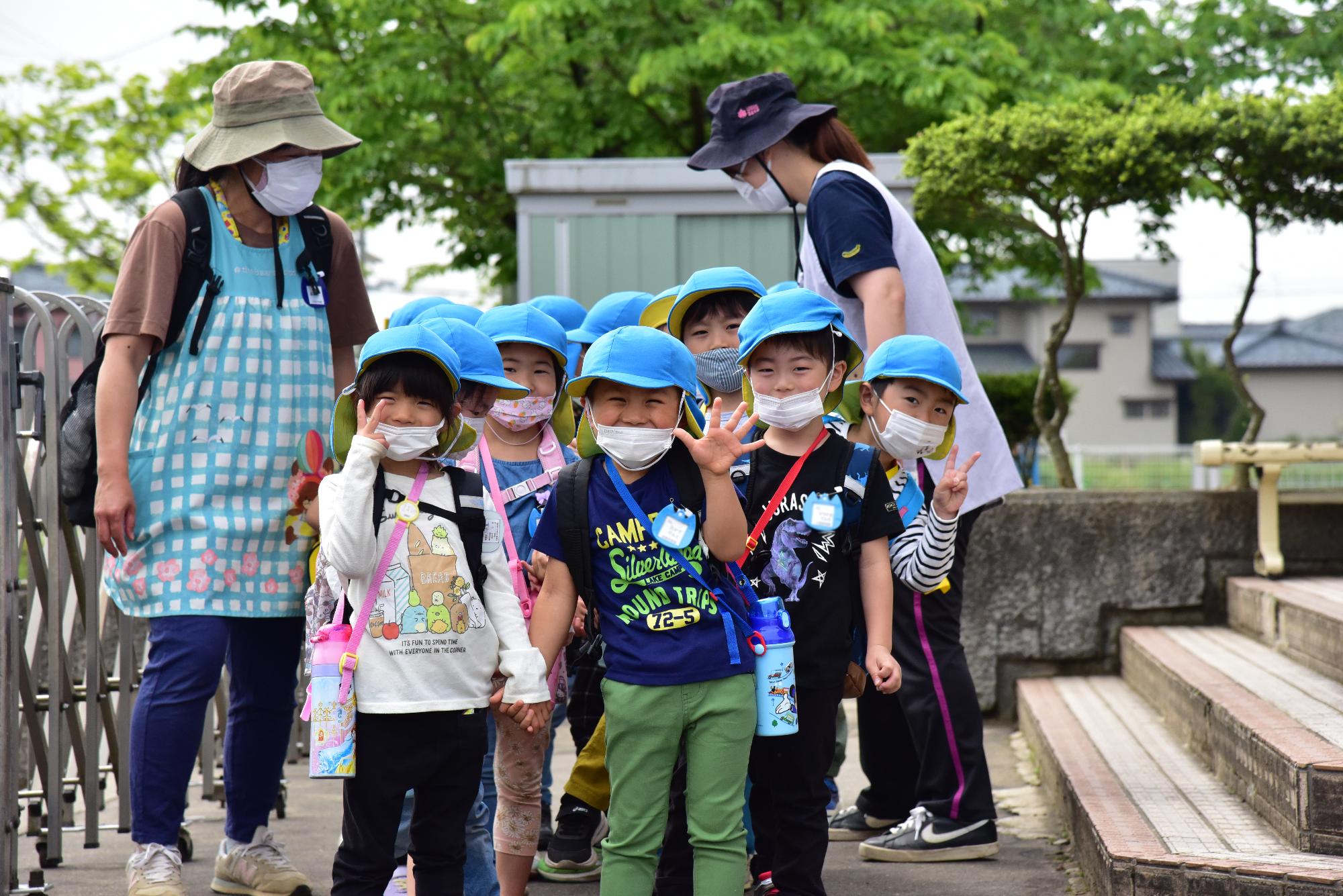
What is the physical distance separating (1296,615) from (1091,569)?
1230 mm

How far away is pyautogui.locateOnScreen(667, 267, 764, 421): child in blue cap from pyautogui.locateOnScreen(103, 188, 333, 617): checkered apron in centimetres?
100

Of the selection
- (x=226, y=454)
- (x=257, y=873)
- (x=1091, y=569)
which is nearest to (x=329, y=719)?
(x=226, y=454)

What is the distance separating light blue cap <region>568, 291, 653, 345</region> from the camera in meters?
4.03

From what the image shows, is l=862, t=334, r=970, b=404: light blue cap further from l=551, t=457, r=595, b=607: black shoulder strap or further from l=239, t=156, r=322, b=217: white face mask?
l=239, t=156, r=322, b=217: white face mask

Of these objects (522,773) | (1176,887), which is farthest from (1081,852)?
(522,773)

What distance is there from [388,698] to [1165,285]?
4520 centimetres

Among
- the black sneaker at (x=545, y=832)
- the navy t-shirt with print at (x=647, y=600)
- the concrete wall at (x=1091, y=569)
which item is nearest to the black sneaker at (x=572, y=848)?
the black sneaker at (x=545, y=832)

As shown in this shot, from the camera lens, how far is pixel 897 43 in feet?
37.5

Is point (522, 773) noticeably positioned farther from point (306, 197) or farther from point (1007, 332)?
point (1007, 332)

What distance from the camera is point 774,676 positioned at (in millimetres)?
2854

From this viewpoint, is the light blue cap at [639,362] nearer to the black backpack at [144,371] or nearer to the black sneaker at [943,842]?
the black backpack at [144,371]

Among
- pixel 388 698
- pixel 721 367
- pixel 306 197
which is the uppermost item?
pixel 306 197

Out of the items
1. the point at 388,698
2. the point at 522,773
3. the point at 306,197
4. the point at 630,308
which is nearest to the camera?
the point at 388,698

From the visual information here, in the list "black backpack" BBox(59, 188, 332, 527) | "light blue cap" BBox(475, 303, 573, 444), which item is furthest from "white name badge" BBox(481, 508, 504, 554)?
"black backpack" BBox(59, 188, 332, 527)
